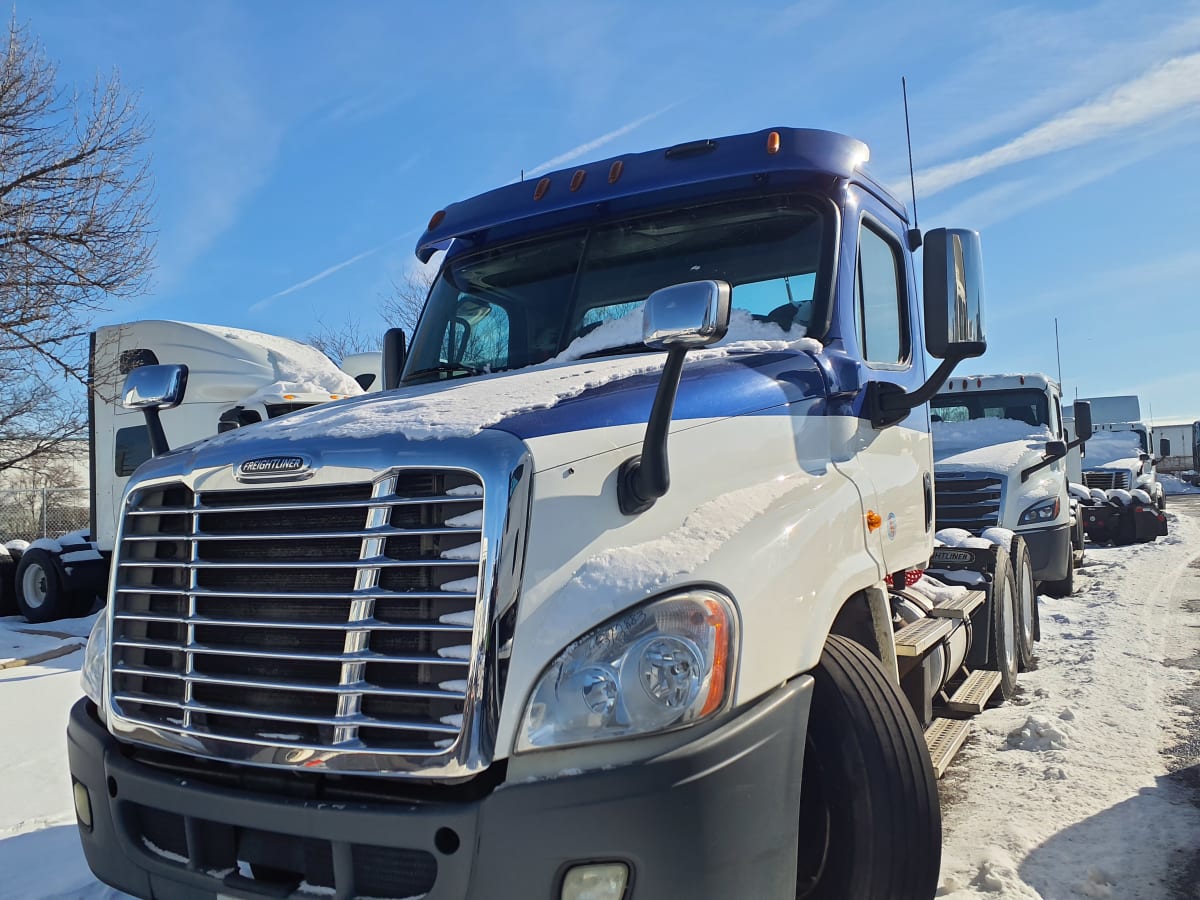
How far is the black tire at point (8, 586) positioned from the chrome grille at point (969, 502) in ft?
38.1

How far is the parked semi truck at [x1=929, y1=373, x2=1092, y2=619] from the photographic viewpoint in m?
9.03

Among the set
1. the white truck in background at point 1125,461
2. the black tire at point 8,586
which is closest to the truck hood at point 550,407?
the black tire at point 8,586

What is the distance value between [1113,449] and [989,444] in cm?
1449

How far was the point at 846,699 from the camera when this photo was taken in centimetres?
255

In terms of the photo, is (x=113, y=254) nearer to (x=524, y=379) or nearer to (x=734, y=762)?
(x=524, y=379)

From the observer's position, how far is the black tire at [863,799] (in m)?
2.47

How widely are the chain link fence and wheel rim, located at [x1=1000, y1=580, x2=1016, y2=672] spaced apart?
1778cm

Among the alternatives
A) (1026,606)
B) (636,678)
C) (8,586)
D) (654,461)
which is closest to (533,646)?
(636,678)

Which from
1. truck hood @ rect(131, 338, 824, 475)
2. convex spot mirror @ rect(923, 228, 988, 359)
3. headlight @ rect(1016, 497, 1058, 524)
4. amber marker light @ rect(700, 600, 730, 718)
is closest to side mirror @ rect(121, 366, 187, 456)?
truck hood @ rect(131, 338, 824, 475)

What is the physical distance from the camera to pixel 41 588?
1220 cm

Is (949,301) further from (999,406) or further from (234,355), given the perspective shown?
(234,355)

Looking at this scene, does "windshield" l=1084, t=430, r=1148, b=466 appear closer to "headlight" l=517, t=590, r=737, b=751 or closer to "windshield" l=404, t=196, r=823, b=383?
"windshield" l=404, t=196, r=823, b=383

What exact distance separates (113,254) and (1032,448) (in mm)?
12818

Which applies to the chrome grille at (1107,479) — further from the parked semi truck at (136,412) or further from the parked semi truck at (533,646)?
the parked semi truck at (533,646)
